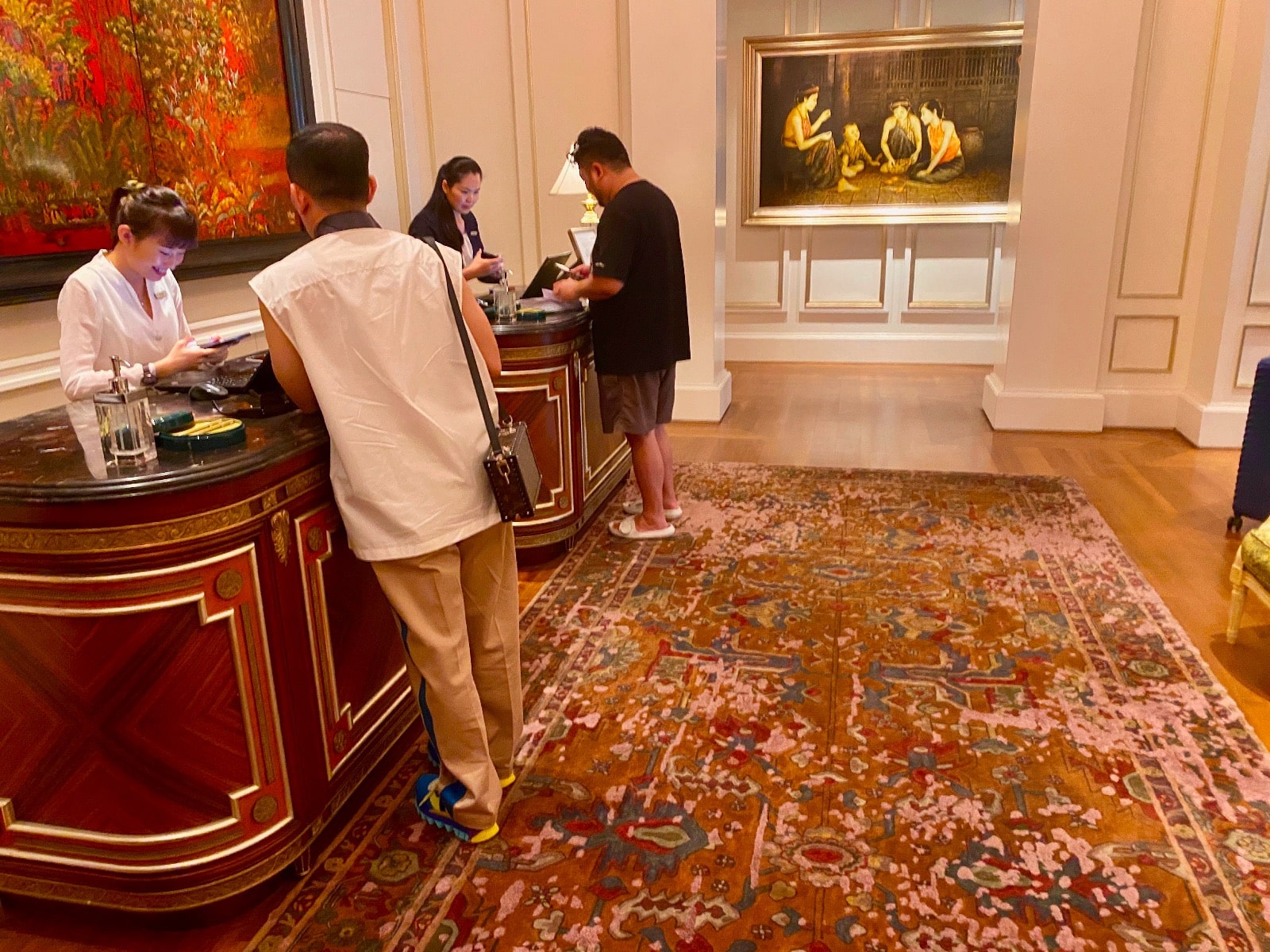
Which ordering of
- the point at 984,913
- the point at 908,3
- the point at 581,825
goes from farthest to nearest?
the point at 908,3
the point at 581,825
the point at 984,913

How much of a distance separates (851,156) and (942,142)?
79 cm

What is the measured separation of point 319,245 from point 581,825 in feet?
5.16

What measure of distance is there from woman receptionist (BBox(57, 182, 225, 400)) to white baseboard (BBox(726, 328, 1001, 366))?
656 cm

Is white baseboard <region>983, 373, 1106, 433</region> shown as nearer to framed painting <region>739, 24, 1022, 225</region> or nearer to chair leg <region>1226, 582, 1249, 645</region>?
framed painting <region>739, 24, 1022, 225</region>

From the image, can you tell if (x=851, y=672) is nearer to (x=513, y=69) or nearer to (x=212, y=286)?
(x=212, y=286)

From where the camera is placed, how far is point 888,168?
823 centimetres

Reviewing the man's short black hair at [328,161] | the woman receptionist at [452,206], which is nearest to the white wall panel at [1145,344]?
the woman receptionist at [452,206]

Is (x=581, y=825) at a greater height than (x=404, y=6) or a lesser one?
lesser

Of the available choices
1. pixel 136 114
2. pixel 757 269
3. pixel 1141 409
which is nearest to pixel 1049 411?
pixel 1141 409

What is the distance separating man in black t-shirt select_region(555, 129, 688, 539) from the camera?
12.2 ft

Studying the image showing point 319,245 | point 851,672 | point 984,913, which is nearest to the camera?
point 319,245

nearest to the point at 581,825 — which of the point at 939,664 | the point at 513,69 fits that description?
the point at 939,664

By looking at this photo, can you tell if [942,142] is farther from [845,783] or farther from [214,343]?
[214,343]

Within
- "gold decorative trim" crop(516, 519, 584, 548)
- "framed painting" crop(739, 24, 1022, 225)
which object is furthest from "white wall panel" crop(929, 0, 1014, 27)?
"gold decorative trim" crop(516, 519, 584, 548)
